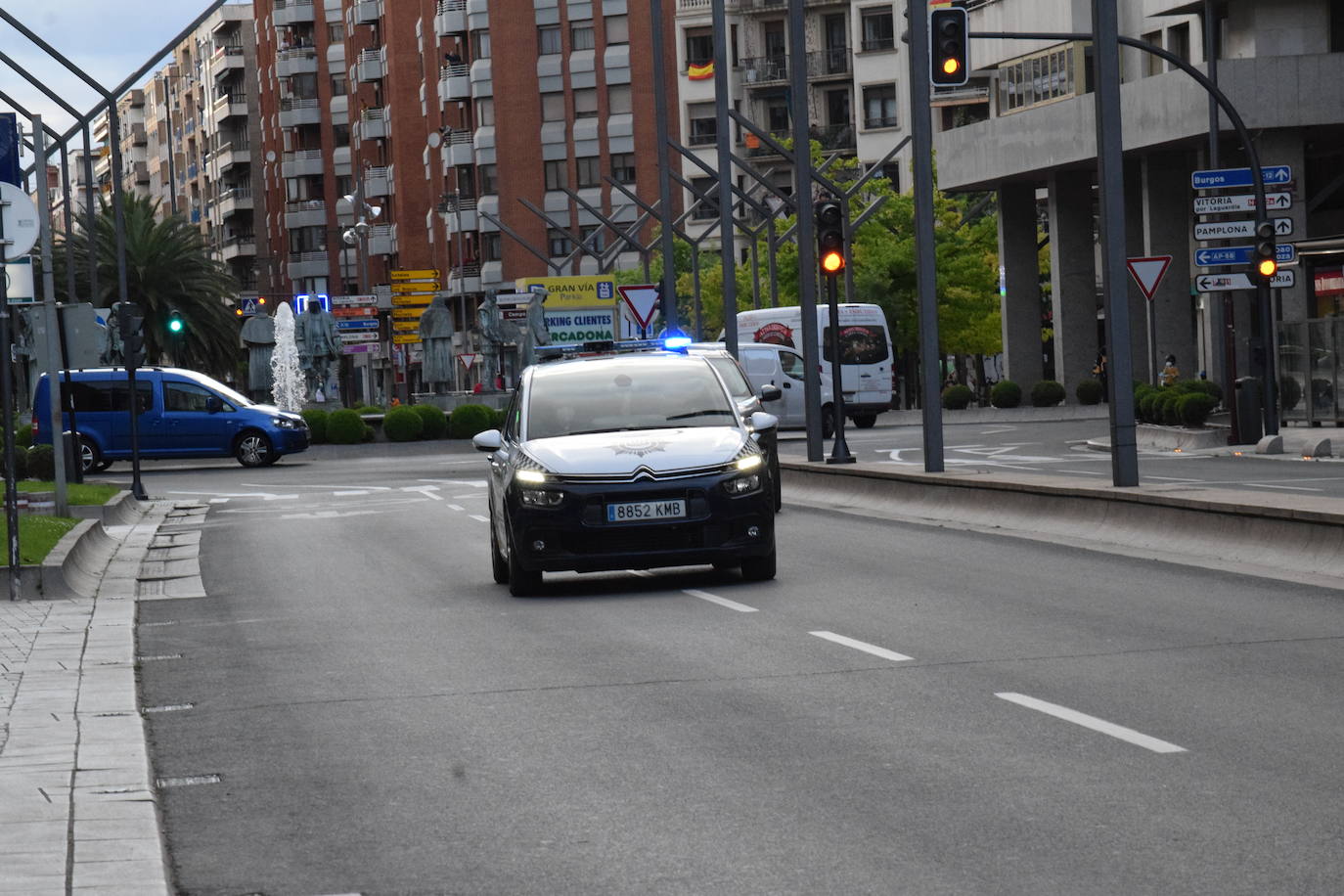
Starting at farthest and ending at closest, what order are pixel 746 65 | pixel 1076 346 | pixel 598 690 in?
pixel 746 65 → pixel 1076 346 → pixel 598 690

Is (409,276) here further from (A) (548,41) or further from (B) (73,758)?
(B) (73,758)

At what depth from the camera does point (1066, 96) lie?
59.1m

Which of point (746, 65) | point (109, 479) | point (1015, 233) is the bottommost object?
point (109, 479)

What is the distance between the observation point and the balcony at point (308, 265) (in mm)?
140875

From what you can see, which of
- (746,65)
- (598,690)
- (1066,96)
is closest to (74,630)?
(598,690)

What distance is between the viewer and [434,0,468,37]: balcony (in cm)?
11356

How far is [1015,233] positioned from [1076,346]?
12.8 ft

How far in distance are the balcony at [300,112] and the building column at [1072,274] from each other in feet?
267

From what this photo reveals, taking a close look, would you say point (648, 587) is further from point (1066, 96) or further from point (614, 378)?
point (1066, 96)

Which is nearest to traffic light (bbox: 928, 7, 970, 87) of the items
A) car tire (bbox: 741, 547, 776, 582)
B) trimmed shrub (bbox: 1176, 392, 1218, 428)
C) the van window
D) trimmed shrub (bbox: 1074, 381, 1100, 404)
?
car tire (bbox: 741, 547, 776, 582)

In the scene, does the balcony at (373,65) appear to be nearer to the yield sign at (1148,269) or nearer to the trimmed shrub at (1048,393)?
the trimmed shrub at (1048,393)

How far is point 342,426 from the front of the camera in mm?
56531

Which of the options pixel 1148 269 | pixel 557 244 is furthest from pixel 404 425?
pixel 557 244

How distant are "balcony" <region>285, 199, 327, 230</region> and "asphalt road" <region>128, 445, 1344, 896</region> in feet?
408
